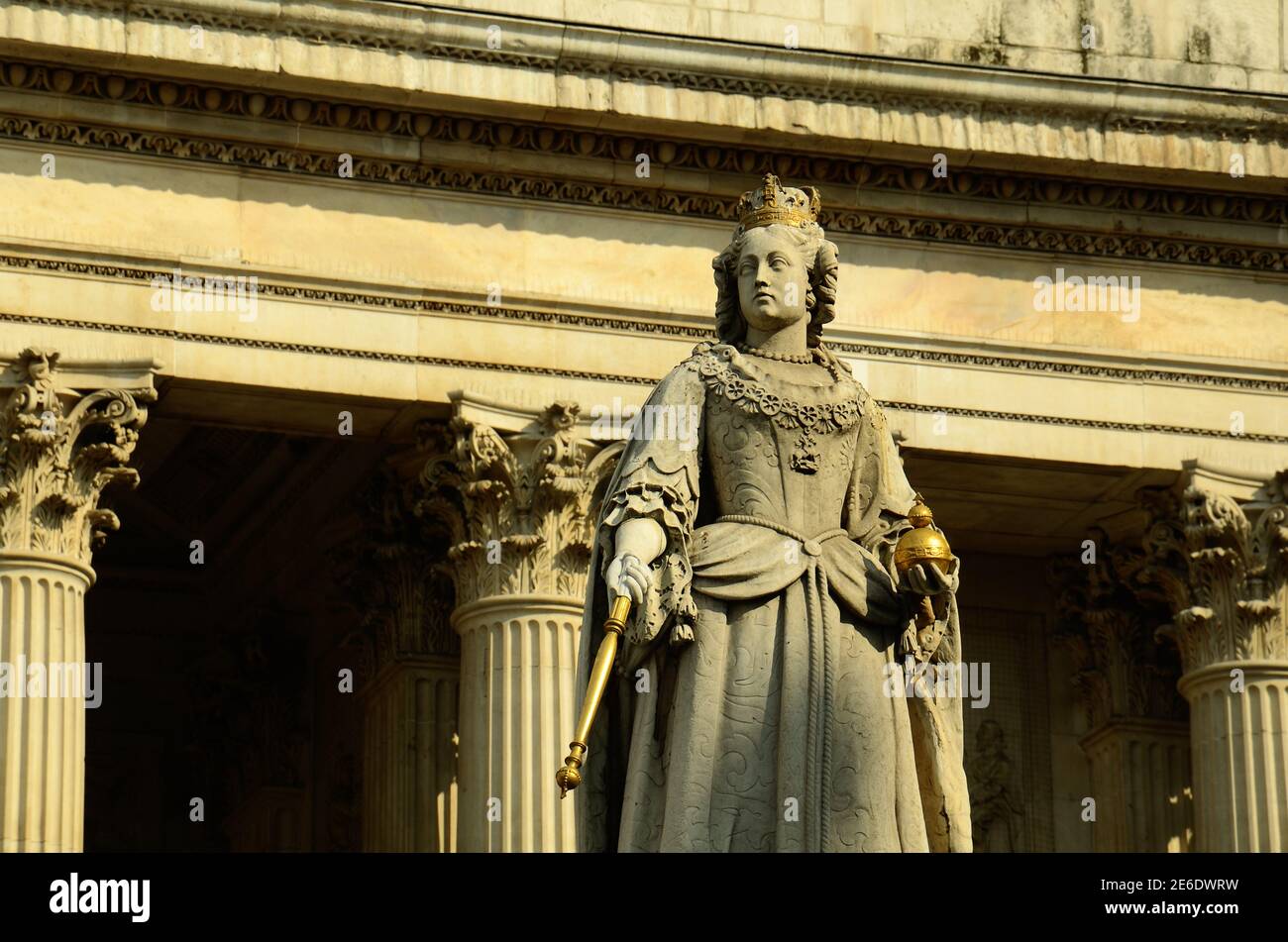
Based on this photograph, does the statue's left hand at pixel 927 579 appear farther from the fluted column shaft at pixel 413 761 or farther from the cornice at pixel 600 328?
the fluted column shaft at pixel 413 761

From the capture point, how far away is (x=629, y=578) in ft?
62.4

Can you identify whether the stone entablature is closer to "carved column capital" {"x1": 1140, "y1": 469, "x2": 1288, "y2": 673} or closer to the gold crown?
"carved column capital" {"x1": 1140, "y1": 469, "x2": 1288, "y2": 673}

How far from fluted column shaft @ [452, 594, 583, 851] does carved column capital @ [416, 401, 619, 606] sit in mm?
241

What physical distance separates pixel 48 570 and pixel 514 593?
4106 mm

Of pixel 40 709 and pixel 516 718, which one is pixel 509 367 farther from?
pixel 40 709

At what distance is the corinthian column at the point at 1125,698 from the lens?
40594 mm

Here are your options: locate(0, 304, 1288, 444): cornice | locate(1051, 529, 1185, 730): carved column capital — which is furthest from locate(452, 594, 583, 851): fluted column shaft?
locate(1051, 529, 1185, 730): carved column capital

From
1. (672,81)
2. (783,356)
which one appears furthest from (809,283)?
(672,81)

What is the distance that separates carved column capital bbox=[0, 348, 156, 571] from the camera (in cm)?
3484

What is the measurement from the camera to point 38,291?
35.8m
